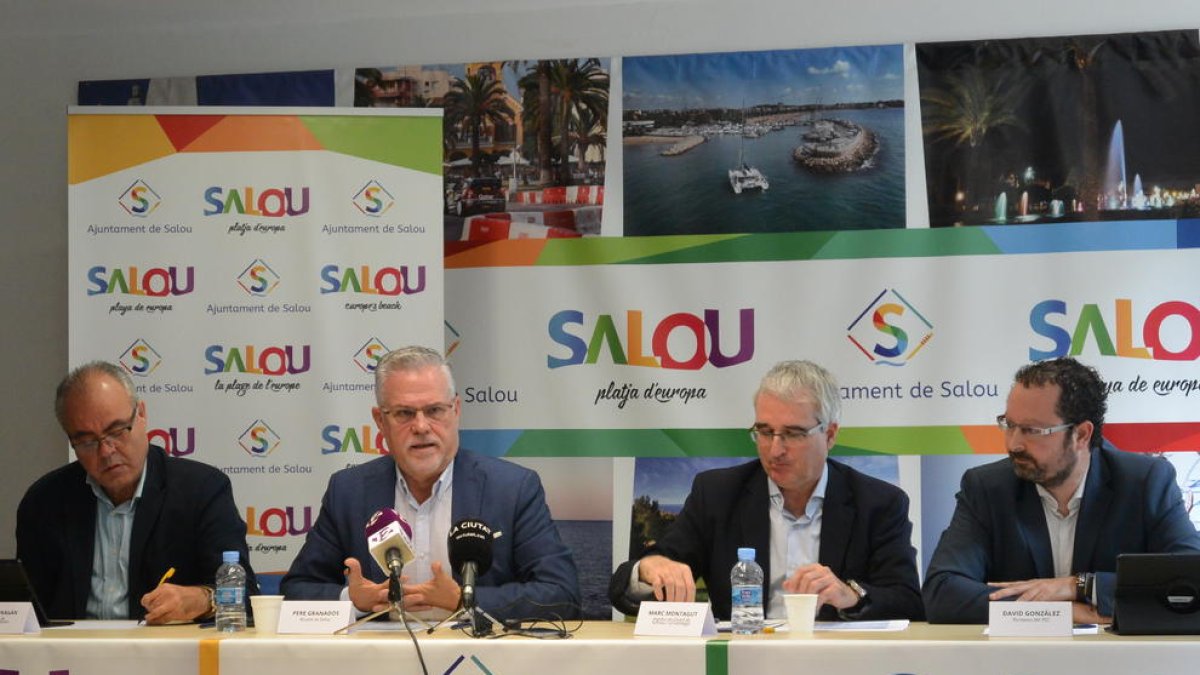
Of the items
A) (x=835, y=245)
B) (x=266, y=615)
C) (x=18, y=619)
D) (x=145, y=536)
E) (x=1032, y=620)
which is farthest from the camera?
(x=835, y=245)

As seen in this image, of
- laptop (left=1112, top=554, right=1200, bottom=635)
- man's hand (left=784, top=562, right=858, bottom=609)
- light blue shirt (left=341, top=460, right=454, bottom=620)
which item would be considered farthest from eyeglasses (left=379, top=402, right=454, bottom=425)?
laptop (left=1112, top=554, right=1200, bottom=635)

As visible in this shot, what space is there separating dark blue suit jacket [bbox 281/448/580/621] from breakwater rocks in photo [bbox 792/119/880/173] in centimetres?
204

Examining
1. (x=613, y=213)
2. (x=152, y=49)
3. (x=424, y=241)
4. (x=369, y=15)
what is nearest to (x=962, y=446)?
(x=613, y=213)

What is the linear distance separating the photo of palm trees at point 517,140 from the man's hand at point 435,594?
2.37m

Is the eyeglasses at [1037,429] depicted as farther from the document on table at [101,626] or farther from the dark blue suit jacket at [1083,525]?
the document on table at [101,626]

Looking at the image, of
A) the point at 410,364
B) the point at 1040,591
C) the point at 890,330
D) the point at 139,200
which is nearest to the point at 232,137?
the point at 139,200

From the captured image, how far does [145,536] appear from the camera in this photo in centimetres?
402

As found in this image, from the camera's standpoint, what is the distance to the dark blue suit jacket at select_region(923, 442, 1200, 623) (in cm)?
363

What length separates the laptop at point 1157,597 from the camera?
9.79 feet

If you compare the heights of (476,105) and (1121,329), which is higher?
(476,105)

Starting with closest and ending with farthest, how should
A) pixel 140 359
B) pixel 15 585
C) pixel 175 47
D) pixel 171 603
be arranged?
pixel 15 585
pixel 171 603
pixel 140 359
pixel 175 47

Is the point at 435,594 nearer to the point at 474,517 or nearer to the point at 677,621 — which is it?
the point at 474,517

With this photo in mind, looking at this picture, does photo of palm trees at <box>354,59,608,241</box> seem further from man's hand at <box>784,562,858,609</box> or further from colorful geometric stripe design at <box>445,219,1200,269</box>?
man's hand at <box>784,562,858,609</box>

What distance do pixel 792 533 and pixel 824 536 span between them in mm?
111
